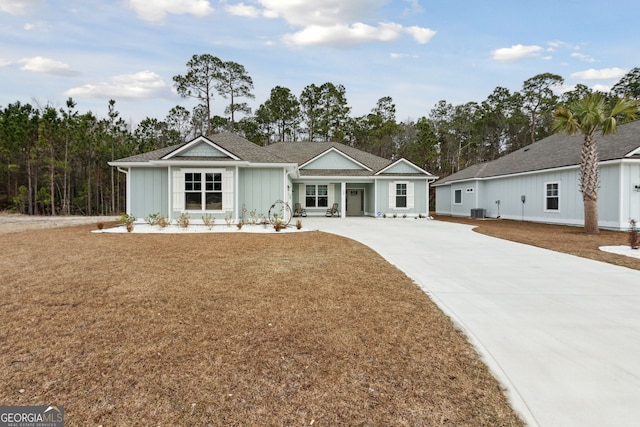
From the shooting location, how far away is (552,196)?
55.6ft

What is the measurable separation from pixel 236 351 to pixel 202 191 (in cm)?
1219

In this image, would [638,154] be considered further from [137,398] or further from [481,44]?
[137,398]

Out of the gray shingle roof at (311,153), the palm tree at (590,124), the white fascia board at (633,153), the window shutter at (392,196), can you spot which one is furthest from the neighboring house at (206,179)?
the white fascia board at (633,153)

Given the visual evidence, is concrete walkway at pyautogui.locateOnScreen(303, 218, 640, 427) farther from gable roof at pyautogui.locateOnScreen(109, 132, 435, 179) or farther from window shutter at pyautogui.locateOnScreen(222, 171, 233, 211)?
gable roof at pyautogui.locateOnScreen(109, 132, 435, 179)

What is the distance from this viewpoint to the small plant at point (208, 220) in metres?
12.9

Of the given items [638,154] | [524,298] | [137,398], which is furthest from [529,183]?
[137,398]

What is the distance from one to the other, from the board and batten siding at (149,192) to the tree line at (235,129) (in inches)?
596

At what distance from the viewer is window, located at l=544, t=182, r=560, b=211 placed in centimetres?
1664

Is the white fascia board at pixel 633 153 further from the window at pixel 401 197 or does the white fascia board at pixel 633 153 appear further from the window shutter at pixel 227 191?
the window shutter at pixel 227 191

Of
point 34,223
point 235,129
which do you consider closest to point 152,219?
point 34,223

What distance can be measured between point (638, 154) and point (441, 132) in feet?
95.1

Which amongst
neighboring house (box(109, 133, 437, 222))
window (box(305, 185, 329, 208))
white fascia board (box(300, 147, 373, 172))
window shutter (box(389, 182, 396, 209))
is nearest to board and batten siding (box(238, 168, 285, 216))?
neighboring house (box(109, 133, 437, 222))

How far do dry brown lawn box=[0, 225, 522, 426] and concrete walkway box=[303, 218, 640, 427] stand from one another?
27 cm

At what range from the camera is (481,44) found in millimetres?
14938
